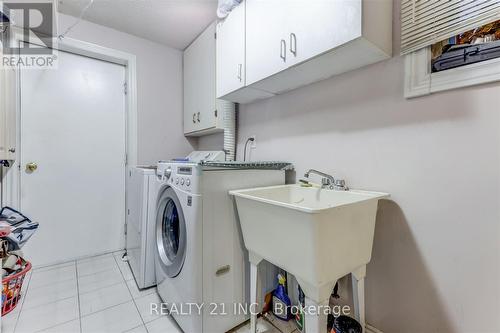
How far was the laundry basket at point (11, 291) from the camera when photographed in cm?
139

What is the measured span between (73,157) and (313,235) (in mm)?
2495

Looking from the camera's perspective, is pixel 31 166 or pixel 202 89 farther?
pixel 202 89

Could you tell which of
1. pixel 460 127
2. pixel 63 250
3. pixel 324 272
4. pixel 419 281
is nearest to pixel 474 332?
pixel 419 281

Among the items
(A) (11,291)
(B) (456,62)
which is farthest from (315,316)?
(A) (11,291)

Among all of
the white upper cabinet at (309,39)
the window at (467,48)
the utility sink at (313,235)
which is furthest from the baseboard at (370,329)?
the white upper cabinet at (309,39)

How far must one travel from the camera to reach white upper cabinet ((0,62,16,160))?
154 cm

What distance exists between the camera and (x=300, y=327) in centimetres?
130

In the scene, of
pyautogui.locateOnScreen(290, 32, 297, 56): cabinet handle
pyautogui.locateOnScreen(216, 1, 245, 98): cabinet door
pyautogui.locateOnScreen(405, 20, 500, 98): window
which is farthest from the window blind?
pyautogui.locateOnScreen(216, 1, 245, 98): cabinet door

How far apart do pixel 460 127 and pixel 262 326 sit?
1.49m

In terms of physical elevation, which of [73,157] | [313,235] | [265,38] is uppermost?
[265,38]

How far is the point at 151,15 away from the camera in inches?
81.0

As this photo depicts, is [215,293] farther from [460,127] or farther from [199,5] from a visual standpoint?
[199,5]

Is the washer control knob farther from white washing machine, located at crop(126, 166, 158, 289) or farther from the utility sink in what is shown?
the utility sink

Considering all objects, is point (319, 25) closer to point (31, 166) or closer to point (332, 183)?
point (332, 183)
